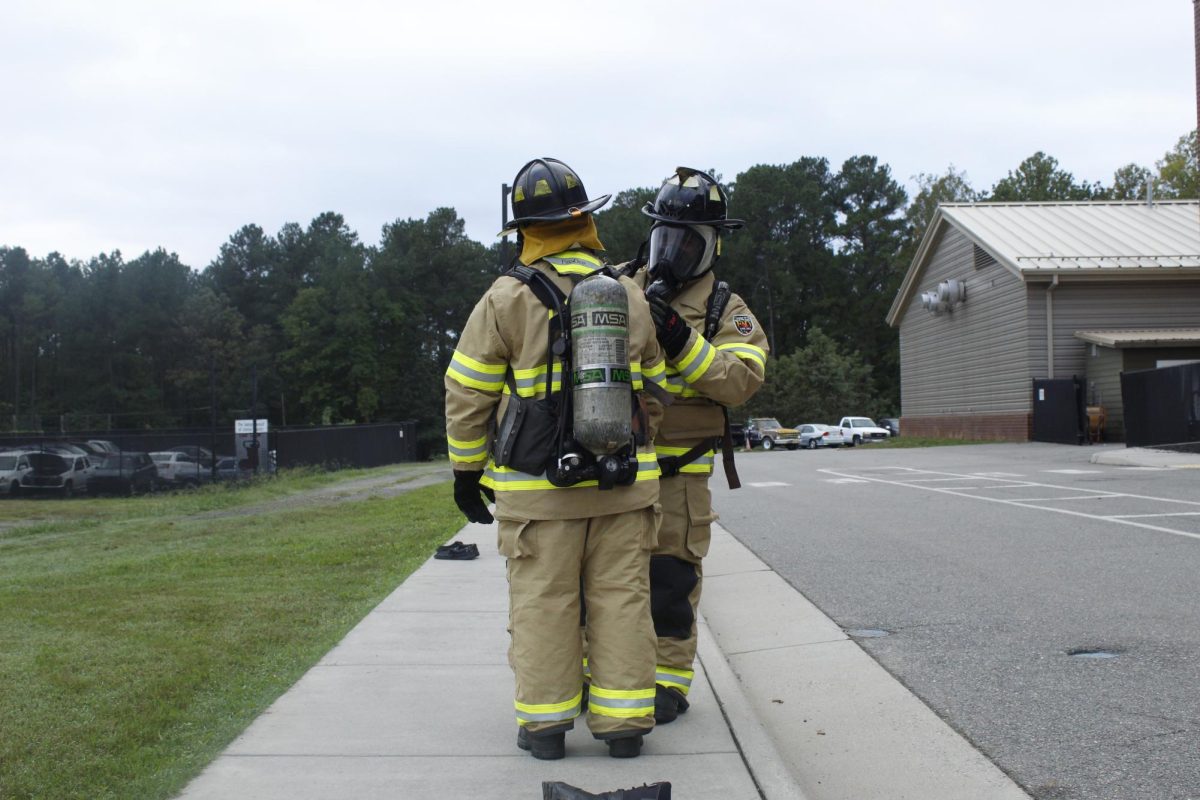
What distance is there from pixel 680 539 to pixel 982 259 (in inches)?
1355

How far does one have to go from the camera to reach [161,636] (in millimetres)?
6289

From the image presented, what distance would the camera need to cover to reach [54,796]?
143 inches

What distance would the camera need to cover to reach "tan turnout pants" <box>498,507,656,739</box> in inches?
153

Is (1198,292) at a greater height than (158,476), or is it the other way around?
(1198,292)

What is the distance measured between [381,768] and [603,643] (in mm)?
870

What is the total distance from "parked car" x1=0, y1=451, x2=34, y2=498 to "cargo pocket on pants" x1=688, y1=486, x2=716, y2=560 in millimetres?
26527

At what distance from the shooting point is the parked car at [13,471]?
27.0m

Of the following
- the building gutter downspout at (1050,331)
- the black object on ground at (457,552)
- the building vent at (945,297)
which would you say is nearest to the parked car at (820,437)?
the building vent at (945,297)

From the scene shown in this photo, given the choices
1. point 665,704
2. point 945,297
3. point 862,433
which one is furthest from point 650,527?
point 862,433

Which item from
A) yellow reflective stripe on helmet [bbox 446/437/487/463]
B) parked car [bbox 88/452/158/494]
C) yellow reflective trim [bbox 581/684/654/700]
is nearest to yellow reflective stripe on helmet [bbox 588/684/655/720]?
yellow reflective trim [bbox 581/684/654/700]

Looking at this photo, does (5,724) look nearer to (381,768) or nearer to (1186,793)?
(381,768)

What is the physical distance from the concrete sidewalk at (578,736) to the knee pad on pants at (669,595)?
375 mm

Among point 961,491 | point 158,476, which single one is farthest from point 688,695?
point 158,476

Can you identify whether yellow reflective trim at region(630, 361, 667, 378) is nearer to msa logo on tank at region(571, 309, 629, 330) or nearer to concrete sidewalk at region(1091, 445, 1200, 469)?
msa logo on tank at region(571, 309, 629, 330)
